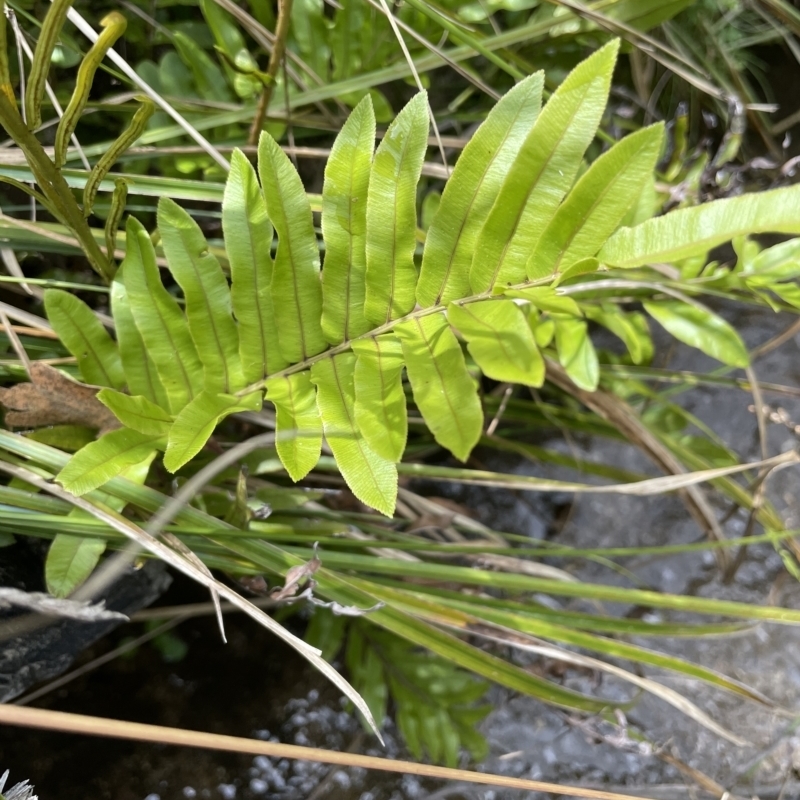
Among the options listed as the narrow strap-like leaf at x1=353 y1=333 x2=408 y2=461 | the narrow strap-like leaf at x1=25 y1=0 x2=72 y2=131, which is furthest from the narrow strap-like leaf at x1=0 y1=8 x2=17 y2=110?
the narrow strap-like leaf at x1=353 y1=333 x2=408 y2=461

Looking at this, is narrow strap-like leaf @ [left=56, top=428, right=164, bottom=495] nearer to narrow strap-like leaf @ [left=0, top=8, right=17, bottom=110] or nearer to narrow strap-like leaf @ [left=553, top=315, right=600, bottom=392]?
narrow strap-like leaf @ [left=0, top=8, right=17, bottom=110]

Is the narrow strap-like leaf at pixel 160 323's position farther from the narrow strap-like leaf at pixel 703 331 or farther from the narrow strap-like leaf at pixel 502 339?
the narrow strap-like leaf at pixel 703 331

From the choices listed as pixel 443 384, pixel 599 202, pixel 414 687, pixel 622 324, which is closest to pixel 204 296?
pixel 443 384

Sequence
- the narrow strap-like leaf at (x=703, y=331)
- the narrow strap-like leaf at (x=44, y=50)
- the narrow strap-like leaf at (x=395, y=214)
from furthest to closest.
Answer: the narrow strap-like leaf at (x=703, y=331)
the narrow strap-like leaf at (x=395, y=214)
the narrow strap-like leaf at (x=44, y=50)

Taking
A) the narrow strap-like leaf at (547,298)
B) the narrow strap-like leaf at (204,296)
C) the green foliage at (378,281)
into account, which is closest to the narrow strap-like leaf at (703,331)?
the green foliage at (378,281)

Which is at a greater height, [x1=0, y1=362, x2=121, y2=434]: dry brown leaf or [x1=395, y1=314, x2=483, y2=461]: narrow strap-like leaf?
[x1=395, y1=314, x2=483, y2=461]: narrow strap-like leaf

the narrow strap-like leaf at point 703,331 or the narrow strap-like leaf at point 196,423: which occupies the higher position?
the narrow strap-like leaf at point 703,331
